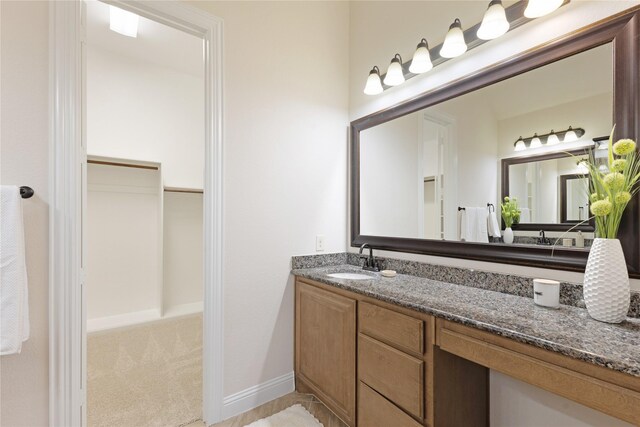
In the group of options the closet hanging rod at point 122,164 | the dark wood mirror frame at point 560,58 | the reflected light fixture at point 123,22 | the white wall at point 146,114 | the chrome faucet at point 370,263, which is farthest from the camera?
the white wall at point 146,114

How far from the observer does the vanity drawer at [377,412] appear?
4.15 feet

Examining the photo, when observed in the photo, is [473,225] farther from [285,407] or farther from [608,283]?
[285,407]

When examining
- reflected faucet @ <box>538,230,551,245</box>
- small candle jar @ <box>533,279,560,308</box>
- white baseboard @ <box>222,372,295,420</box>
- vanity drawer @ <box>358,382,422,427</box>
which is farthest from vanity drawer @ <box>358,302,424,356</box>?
white baseboard @ <box>222,372,295,420</box>

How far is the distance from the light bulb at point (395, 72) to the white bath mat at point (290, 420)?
2.22 m

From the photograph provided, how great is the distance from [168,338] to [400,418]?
242 centimetres

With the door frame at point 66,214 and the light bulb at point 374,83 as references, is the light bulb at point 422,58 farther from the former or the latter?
the door frame at point 66,214

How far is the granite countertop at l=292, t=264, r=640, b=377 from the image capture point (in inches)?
31.3

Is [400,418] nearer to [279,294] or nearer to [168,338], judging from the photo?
[279,294]

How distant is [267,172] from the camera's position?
196 centimetres

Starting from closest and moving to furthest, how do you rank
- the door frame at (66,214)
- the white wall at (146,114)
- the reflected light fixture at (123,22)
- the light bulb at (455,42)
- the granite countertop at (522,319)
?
the granite countertop at (522,319) < the door frame at (66,214) < the light bulb at (455,42) < the reflected light fixture at (123,22) < the white wall at (146,114)

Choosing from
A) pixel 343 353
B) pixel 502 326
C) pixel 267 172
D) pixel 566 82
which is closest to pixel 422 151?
pixel 566 82

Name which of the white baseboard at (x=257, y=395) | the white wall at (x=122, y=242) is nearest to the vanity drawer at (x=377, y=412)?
the white baseboard at (x=257, y=395)

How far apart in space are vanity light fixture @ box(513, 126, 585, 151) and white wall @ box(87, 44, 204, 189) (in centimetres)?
340

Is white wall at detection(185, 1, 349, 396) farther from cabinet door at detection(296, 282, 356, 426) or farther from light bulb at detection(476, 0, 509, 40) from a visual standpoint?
light bulb at detection(476, 0, 509, 40)
